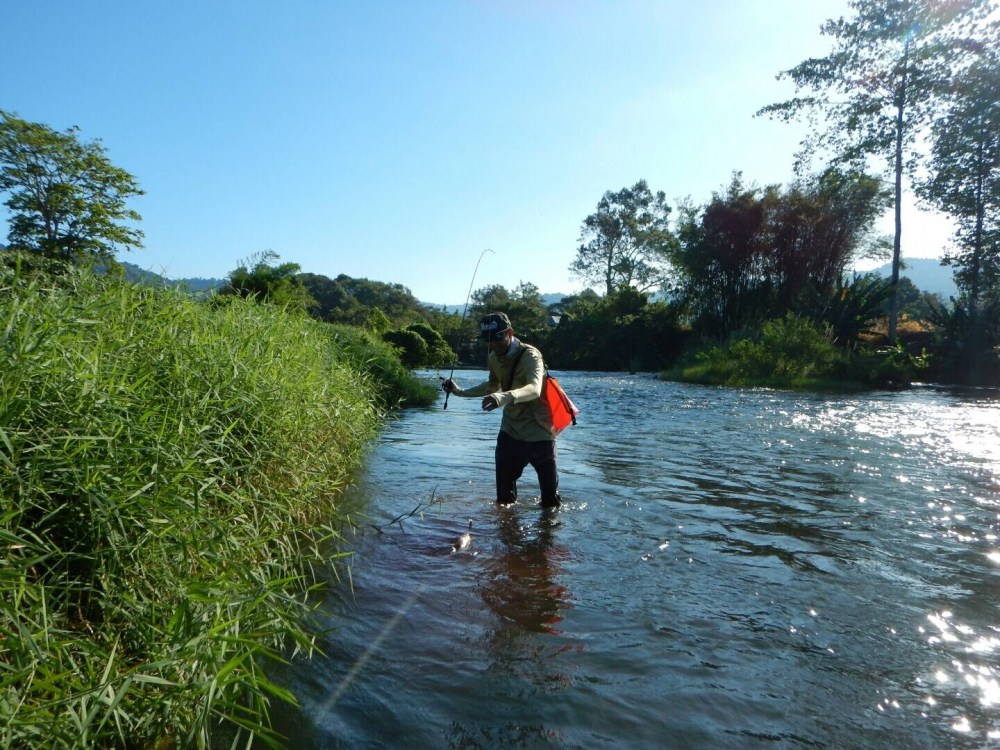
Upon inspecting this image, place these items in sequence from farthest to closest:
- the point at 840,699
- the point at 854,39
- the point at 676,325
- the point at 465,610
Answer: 1. the point at 676,325
2. the point at 854,39
3. the point at 465,610
4. the point at 840,699

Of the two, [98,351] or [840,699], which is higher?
[98,351]

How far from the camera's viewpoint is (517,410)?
20.5 ft

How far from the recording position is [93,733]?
7.68 ft

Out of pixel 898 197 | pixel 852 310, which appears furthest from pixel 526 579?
pixel 898 197

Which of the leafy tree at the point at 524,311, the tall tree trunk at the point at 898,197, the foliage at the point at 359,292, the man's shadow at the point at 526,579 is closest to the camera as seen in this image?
the man's shadow at the point at 526,579

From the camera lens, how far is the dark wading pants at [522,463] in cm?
623

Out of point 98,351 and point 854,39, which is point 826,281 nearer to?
point 854,39

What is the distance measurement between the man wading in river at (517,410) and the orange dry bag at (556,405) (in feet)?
0.18

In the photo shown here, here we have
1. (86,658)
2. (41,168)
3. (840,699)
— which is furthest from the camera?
(41,168)

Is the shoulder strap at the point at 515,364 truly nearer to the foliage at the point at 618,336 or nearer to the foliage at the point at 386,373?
the foliage at the point at 386,373

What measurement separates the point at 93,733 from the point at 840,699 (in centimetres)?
328

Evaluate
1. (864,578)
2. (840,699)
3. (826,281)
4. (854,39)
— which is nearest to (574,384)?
(826,281)

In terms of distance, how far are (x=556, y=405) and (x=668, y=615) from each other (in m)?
2.35

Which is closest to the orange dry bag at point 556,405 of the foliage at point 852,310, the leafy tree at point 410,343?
the leafy tree at point 410,343
